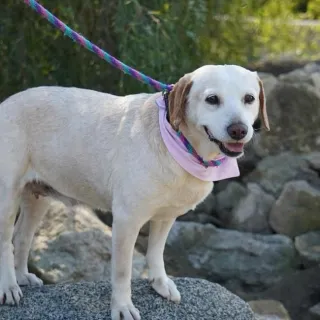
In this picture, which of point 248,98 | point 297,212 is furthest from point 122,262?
point 297,212

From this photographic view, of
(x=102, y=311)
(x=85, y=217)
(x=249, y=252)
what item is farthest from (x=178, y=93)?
(x=249, y=252)

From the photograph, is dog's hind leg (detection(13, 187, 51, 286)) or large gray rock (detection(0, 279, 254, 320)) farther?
dog's hind leg (detection(13, 187, 51, 286))

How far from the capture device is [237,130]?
4457mm

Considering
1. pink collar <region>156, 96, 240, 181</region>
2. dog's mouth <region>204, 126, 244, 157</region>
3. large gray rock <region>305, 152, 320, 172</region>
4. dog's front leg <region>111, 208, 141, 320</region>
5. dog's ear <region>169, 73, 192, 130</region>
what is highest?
dog's ear <region>169, 73, 192, 130</region>

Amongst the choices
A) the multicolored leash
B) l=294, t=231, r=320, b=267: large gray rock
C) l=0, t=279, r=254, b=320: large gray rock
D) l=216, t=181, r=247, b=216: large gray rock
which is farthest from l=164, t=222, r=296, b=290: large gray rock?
the multicolored leash

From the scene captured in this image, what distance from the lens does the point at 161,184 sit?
16.0ft

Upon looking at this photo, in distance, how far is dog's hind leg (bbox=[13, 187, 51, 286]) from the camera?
5863 mm

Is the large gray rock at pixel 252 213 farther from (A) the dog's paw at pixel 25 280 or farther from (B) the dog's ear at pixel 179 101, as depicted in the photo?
(B) the dog's ear at pixel 179 101

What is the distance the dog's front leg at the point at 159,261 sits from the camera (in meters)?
5.46

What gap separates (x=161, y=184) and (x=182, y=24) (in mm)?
3662

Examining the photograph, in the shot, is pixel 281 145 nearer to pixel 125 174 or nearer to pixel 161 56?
pixel 161 56

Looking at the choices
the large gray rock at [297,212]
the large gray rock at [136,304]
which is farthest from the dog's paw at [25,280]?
the large gray rock at [297,212]

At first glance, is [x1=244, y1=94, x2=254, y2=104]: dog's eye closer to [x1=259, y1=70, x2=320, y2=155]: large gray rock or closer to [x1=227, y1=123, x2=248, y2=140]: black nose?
[x1=227, y1=123, x2=248, y2=140]: black nose

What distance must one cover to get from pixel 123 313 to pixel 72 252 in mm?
1905
